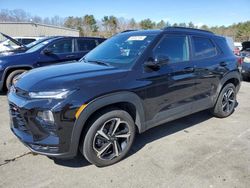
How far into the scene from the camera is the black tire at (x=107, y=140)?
3.03m

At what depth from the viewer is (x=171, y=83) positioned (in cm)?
374

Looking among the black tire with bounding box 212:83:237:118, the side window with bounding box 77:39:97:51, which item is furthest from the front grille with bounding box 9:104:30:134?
the side window with bounding box 77:39:97:51

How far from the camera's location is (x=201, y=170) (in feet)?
10.5

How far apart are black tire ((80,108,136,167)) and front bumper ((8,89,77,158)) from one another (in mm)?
236

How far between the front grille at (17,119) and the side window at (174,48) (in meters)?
2.03

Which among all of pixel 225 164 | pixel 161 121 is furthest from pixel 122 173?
pixel 225 164

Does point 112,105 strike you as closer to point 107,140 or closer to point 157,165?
point 107,140

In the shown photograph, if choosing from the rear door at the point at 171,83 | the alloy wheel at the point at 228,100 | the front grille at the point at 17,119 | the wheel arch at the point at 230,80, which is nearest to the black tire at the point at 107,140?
the rear door at the point at 171,83

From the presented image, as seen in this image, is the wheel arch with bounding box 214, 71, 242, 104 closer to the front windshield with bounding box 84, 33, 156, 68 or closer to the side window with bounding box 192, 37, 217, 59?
the side window with bounding box 192, 37, 217, 59

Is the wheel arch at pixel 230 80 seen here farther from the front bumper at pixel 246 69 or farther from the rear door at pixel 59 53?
the front bumper at pixel 246 69

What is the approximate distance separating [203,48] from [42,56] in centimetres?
470

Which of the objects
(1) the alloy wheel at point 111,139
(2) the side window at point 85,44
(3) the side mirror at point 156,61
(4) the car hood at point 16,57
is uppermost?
(2) the side window at point 85,44

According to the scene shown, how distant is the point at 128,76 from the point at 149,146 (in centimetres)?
129

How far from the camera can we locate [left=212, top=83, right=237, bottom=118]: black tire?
16.4 ft
